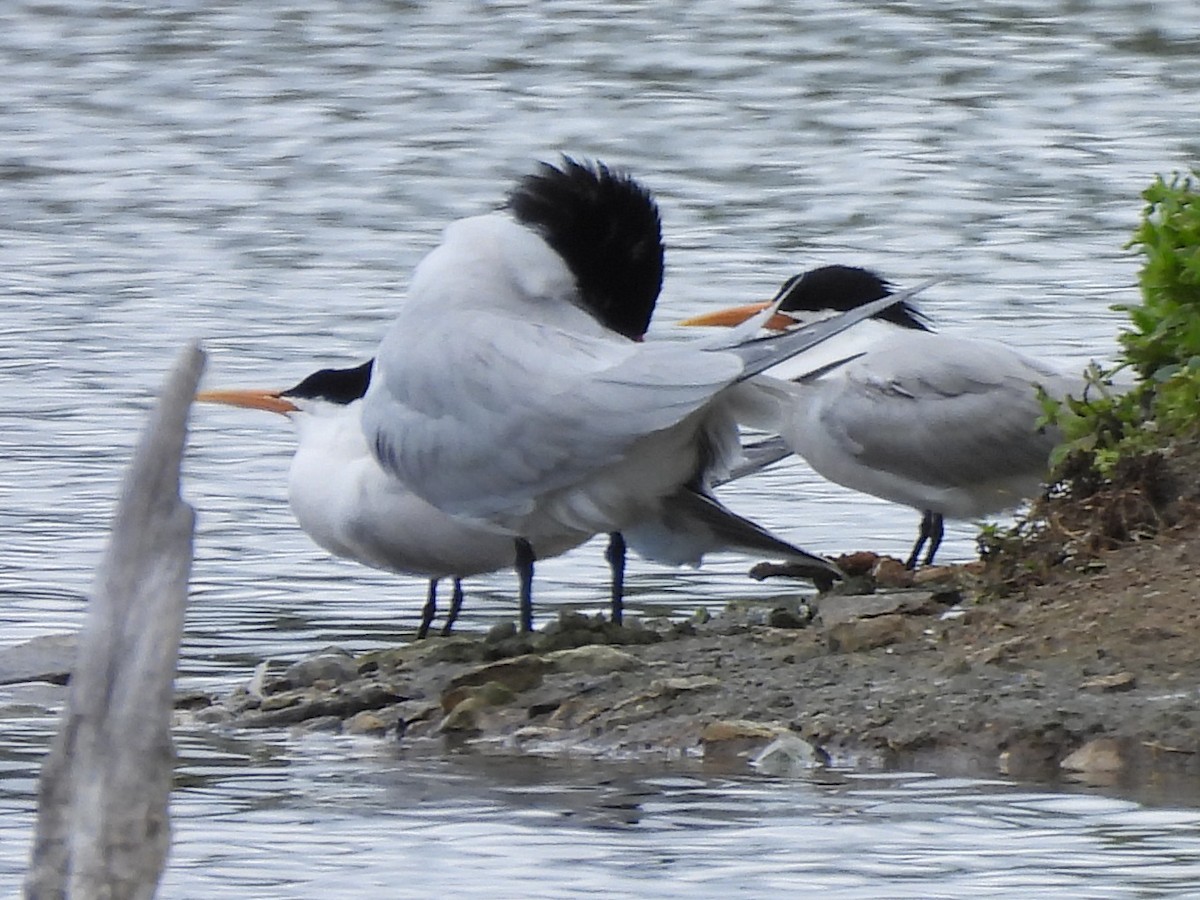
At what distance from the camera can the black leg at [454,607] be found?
8.64 m

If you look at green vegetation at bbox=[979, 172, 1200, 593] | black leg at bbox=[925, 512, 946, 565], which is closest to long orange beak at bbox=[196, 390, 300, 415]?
black leg at bbox=[925, 512, 946, 565]

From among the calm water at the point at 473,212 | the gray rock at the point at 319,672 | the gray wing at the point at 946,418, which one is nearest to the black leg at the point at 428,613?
the calm water at the point at 473,212

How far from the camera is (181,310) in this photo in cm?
1345

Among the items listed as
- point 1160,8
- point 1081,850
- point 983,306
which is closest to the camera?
point 1081,850

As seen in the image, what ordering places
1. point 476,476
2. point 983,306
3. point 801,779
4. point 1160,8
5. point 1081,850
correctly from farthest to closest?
point 1160,8, point 983,306, point 476,476, point 801,779, point 1081,850

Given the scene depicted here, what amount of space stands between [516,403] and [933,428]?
1.84 m

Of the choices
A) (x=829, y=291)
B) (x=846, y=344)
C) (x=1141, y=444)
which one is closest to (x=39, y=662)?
(x=1141, y=444)

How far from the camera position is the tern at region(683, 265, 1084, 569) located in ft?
29.7

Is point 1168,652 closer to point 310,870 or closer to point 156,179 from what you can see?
point 310,870

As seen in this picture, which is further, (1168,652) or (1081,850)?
(1168,652)

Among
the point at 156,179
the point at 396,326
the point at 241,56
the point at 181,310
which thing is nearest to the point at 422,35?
the point at 241,56

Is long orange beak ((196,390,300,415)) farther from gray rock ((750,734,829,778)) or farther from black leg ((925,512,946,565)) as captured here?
gray rock ((750,734,829,778))

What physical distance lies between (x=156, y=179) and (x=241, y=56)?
407 centimetres

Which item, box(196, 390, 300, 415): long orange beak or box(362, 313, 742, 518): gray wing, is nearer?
box(362, 313, 742, 518): gray wing
